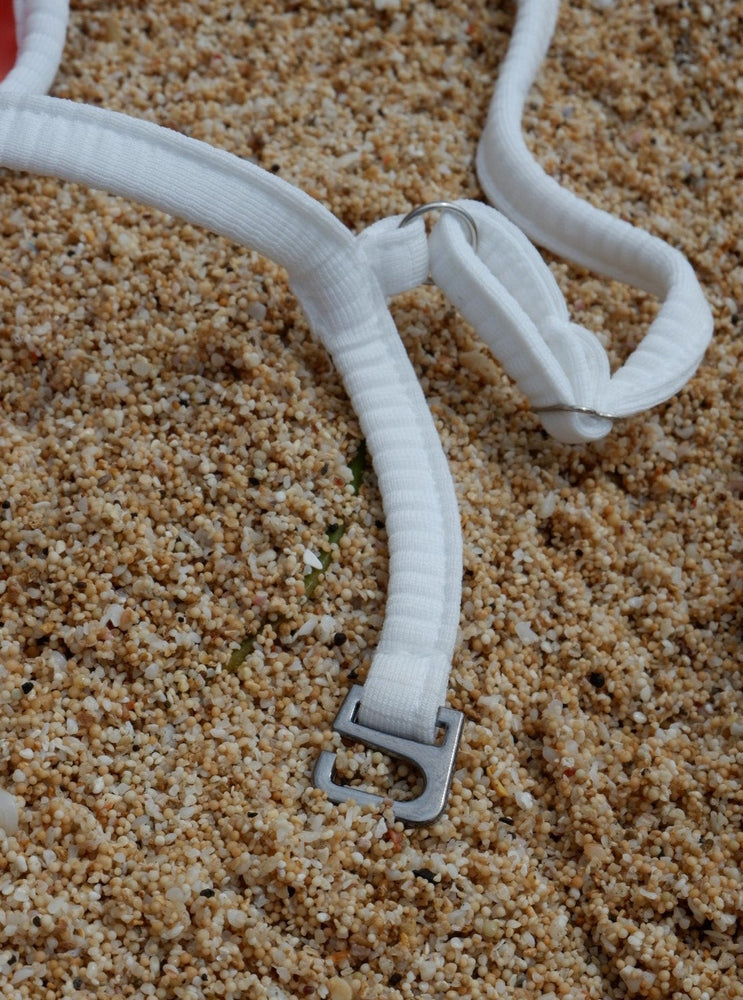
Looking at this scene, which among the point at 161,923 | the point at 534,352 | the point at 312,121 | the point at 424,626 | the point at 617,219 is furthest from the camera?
the point at 312,121

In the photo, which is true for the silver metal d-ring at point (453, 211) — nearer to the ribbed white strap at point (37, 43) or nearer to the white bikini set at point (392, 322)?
the white bikini set at point (392, 322)

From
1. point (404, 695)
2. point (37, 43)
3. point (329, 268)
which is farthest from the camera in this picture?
point (37, 43)

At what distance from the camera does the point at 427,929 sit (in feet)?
3.63

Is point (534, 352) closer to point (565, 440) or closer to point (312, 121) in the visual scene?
point (565, 440)

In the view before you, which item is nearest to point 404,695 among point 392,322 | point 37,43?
point 392,322

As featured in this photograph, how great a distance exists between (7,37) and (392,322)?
2.39ft

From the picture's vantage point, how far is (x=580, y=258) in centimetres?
151

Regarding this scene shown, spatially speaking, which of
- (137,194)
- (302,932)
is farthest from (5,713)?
(137,194)

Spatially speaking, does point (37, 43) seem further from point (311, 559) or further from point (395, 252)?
point (311, 559)

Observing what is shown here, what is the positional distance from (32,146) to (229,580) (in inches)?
22.6

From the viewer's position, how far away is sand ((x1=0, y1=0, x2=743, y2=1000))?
1094 millimetres

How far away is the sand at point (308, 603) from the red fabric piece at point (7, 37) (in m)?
0.08

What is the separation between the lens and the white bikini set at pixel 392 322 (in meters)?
1.20

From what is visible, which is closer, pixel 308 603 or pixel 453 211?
pixel 308 603
